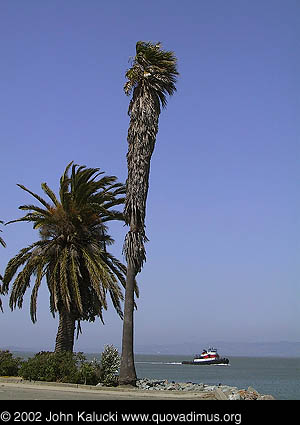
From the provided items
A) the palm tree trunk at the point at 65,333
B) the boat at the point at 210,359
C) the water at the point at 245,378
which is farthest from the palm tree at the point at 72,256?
the boat at the point at 210,359

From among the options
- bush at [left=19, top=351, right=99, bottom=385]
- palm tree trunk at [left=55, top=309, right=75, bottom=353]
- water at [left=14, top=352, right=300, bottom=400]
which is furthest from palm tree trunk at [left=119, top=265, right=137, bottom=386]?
palm tree trunk at [left=55, top=309, right=75, bottom=353]

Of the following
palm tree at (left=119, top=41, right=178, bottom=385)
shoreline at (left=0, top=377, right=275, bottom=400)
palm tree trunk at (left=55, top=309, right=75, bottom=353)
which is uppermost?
palm tree at (left=119, top=41, right=178, bottom=385)

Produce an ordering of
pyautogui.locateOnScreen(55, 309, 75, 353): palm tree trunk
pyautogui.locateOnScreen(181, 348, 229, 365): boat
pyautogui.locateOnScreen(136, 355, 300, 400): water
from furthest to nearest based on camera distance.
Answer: pyautogui.locateOnScreen(181, 348, 229, 365): boat, pyautogui.locateOnScreen(136, 355, 300, 400): water, pyautogui.locateOnScreen(55, 309, 75, 353): palm tree trunk

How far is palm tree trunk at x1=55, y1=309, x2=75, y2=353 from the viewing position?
25719mm

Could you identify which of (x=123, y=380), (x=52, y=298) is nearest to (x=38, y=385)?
(x=123, y=380)

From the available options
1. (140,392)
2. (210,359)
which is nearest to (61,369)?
(140,392)

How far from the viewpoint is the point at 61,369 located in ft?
72.7

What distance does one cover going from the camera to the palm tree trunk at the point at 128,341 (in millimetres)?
21859

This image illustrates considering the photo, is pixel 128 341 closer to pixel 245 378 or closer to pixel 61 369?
pixel 61 369

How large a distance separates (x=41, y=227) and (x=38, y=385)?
8.55 meters

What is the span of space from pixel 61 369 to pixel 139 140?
33.6 feet

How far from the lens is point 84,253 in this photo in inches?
1023

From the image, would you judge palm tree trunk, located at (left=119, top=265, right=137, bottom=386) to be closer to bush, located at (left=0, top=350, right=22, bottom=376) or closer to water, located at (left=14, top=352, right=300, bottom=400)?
water, located at (left=14, top=352, right=300, bottom=400)
